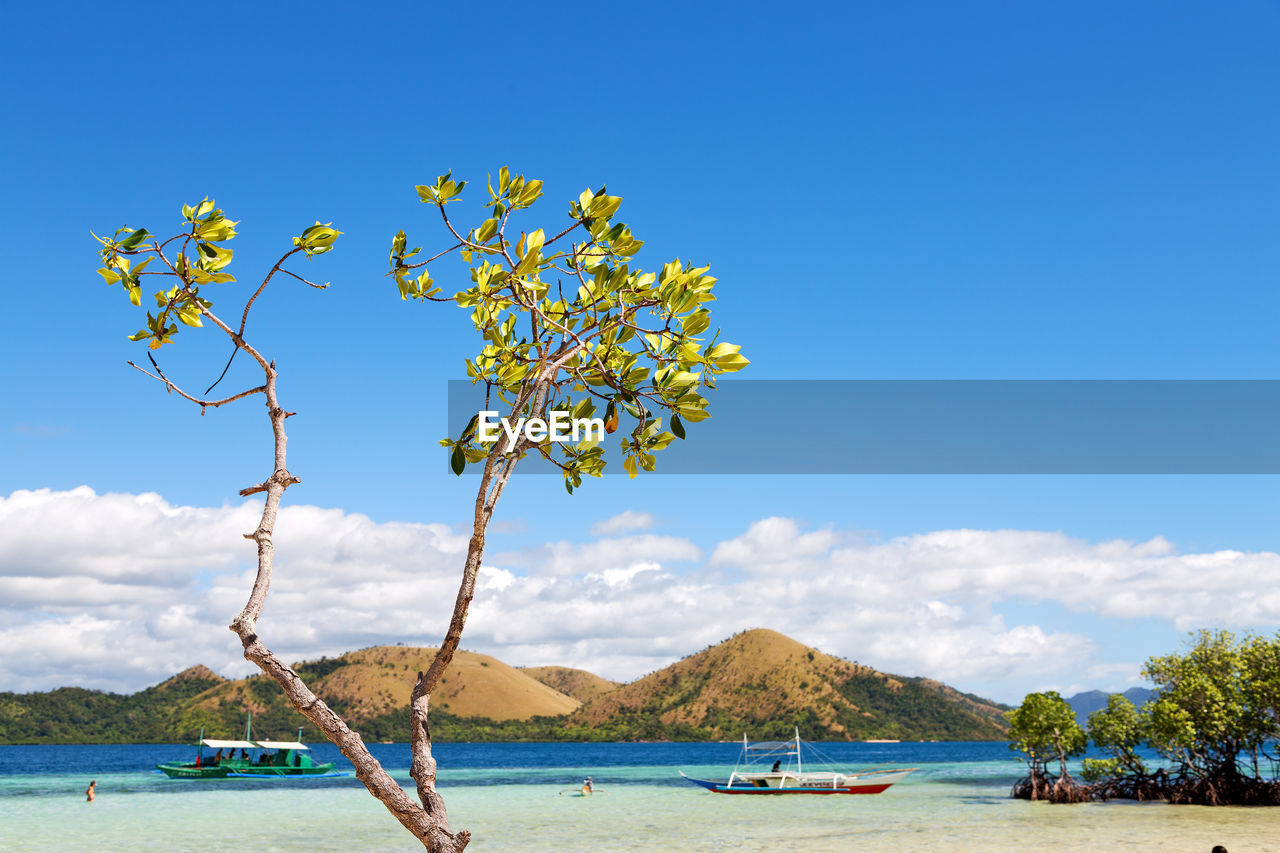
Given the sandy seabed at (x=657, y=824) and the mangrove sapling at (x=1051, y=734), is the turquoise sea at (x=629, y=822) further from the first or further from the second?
the mangrove sapling at (x=1051, y=734)

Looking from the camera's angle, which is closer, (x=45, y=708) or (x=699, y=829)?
(x=699, y=829)

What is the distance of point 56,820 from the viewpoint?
107 ft

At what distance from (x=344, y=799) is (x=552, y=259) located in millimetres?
42211

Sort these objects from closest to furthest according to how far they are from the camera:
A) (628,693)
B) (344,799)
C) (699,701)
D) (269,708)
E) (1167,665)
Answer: (1167,665) → (344,799) → (269,708) → (699,701) → (628,693)

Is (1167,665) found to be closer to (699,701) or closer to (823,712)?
(823,712)

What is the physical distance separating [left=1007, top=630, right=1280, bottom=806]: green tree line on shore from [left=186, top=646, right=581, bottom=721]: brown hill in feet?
442

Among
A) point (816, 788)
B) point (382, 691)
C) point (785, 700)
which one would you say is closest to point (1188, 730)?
point (816, 788)

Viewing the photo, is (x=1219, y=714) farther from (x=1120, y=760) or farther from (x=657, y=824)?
(x=657, y=824)

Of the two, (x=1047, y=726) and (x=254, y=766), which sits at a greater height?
(x=1047, y=726)

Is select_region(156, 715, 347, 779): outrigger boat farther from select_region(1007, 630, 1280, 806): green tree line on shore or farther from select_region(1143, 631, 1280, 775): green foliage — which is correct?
select_region(1143, 631, 1280, 775): green foliage

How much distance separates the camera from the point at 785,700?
158m

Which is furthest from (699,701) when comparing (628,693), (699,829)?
(699,829)

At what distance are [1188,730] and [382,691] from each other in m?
163

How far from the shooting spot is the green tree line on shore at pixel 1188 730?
25.2 meters
